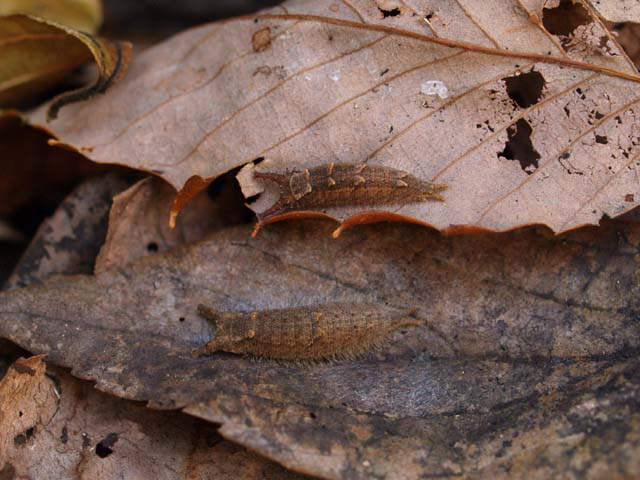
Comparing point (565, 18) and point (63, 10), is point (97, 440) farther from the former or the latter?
point (565, 18)

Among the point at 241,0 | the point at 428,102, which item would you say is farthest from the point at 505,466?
the point at 241,0

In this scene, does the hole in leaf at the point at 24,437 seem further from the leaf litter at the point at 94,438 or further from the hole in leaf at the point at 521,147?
the hole in leaf at the point at 521,147

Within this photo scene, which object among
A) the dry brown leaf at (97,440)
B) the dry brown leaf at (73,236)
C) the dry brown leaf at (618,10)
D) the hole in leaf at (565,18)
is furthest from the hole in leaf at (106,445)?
the dry brown leaf at (618,10)

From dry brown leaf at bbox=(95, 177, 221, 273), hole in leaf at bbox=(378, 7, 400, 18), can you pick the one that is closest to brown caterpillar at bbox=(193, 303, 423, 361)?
dry brown leaf at bbox=(95, 177, 221, 273)

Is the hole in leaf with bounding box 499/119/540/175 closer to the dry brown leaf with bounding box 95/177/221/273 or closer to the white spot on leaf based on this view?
the white spot on leaf

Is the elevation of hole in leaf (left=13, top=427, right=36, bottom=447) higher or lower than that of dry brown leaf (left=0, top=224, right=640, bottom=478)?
lower

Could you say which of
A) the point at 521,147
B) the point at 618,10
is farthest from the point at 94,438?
the point at 618,10
